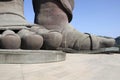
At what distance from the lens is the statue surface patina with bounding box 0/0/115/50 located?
2934mm

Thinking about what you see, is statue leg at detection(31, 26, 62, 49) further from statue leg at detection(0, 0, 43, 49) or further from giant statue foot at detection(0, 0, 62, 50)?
statue leg at detection(0, 0, 43, 49)

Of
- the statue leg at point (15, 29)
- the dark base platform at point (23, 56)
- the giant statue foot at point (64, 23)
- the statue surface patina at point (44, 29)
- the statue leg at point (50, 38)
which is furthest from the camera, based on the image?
the giant statue foot at point (64, 23)

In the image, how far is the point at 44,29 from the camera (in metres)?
3.40

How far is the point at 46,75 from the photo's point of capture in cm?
199

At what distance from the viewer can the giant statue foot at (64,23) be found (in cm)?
392

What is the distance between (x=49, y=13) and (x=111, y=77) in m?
2.33

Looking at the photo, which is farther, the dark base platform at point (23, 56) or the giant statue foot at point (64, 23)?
the giant statue foot at point (64, 23)

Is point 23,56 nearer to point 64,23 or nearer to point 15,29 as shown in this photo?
point 15,29

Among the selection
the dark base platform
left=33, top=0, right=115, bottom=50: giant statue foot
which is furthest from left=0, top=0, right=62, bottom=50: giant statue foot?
left=33, top=0, right=115, bottom=50: giant statue foot

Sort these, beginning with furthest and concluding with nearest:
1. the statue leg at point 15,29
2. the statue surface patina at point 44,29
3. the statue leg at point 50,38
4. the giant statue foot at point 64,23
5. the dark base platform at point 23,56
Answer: the giant statue foot at point 64,23 < the statue leg at point 50,38 < the statue surface patina at point 44,29 < the statue leg at point 15,29 < the dark base platform at point 23,56

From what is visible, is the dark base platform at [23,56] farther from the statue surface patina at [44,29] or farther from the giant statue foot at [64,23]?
the giant statue foot at [64,23]

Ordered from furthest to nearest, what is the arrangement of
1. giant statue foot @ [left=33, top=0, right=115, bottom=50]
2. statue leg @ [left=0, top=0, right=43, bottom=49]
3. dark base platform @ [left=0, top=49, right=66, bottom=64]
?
giant statue foot @ [left=33, top=0, right=115, bottom=50] < statue leg @ [left=0, top=0, right=43, bottom=49] < dark base platform @ [left=0, top=49, right=66, bottom=64]

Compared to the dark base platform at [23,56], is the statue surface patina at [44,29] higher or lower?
higher

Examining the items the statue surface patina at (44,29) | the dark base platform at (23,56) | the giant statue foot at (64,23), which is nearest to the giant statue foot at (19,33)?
the statue surface patina at (44,29)
